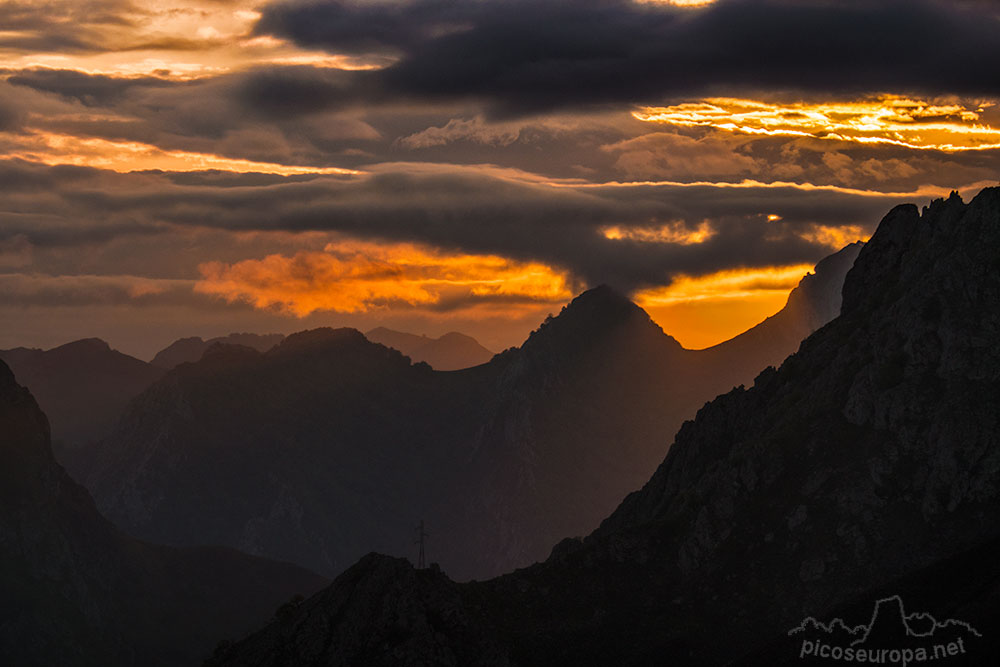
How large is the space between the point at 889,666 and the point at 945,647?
8.30 metres

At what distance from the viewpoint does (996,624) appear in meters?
193

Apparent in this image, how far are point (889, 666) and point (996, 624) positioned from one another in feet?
50.7

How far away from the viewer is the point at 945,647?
19538 cm

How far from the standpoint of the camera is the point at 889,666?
19988cm

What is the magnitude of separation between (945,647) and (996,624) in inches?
284
